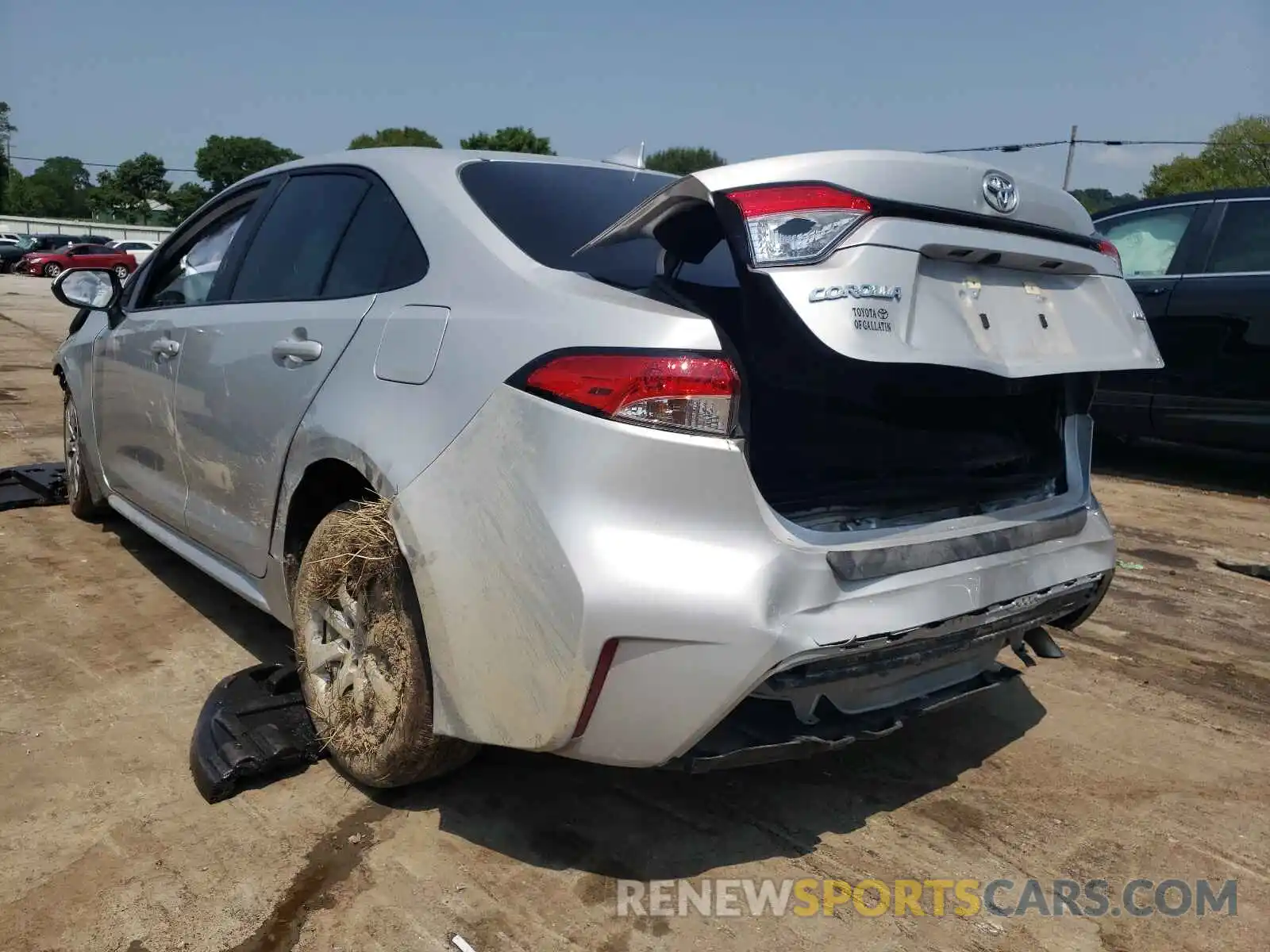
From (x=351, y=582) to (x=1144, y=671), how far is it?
107 inches

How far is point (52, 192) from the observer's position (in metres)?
83.2

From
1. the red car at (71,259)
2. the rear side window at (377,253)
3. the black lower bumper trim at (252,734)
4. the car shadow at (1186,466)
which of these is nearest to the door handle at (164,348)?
the rear side window at (377,253)

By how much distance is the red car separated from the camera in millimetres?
32562

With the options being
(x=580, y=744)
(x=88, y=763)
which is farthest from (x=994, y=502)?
(x=88, y=763)

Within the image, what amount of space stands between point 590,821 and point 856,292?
1442mm

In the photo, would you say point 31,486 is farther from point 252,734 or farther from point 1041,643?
point 1041,643

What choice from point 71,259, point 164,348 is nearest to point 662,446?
point 164,348

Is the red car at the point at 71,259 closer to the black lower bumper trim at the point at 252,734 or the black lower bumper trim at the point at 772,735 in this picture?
the black lower bumper trim at the point at 252,734

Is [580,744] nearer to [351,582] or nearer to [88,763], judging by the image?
[351,582]

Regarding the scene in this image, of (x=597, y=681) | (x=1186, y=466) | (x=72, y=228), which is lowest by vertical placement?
(x=72, y=228)

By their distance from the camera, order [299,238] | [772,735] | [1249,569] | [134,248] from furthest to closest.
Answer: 1. [134,248]
2. [1249,569]
3. [299,238]
4. [772,735]

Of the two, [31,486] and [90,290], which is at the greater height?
[90,290]

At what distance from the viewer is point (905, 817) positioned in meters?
2.57

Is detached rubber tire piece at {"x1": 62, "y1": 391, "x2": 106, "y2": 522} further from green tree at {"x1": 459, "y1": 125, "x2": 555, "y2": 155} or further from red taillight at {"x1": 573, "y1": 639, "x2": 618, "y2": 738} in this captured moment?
green tree at {"x1": 459, "y1": 125, "x2": 555, "y2": 155}
